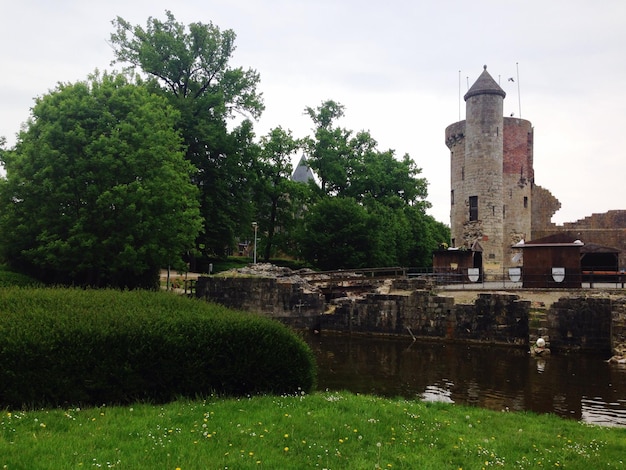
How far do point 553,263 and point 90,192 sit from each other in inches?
899

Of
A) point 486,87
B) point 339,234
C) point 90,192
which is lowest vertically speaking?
point 339,234

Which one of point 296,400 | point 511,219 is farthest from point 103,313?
point 511,219

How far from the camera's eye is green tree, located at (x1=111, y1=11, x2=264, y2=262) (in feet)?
110

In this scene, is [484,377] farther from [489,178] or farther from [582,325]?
[489,178]

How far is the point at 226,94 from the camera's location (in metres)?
36.3

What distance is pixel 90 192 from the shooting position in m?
21.0

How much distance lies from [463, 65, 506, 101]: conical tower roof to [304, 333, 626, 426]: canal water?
2466 centimetres

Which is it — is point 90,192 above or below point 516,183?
below

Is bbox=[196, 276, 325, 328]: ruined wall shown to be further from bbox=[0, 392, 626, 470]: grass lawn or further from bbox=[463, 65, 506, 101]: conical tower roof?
bbox=[463, 65, 506, 101]: conical tower roof

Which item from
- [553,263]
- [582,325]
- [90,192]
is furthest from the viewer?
[553,263]

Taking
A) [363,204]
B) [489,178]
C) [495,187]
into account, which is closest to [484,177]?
[489,178]

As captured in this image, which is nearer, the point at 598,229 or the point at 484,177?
the point at 484,177

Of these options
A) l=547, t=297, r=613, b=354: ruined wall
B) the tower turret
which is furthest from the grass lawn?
the tower turret

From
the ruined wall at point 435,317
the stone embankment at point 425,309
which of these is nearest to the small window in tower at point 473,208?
the stone embankment at point 425,309
